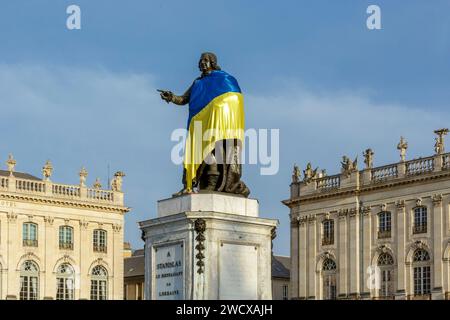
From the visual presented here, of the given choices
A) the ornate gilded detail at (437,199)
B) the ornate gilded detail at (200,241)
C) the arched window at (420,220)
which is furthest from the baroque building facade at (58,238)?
the ornate gilded detail at (200,241)

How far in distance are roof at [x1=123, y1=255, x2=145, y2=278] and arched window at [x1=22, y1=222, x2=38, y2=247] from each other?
19511 mm

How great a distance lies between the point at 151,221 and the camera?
2211 cm

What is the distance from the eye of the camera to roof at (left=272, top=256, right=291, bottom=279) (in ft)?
323

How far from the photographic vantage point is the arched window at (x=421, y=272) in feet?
229

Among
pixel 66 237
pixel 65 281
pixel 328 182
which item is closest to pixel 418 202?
pixel 328 182

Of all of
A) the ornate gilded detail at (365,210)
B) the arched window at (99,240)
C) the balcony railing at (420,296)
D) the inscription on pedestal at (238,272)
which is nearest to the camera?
the inscription on pedestal at (238,272)

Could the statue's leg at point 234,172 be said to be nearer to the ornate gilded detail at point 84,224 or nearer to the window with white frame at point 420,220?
the window with white frame at point 420,220

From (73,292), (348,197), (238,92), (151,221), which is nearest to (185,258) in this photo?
(151,221)

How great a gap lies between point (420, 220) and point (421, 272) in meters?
3.25

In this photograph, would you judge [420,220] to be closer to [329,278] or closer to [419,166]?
[419,166]

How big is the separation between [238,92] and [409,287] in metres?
50.4

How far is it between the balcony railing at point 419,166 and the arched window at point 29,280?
26720 mm

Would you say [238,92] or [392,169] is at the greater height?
[392,169]

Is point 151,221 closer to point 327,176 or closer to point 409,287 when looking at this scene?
point 409,287
